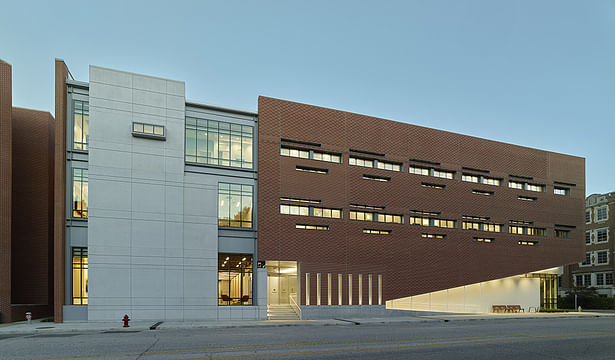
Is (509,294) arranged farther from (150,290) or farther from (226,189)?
(150,290)

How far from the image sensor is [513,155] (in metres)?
46.3

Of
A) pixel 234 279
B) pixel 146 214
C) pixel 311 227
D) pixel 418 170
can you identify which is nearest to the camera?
pixel 146 214

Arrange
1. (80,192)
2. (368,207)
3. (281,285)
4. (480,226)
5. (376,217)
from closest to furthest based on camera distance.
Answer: (80,192)
(368,207)
(376,217)
(281,285)
(480,226)

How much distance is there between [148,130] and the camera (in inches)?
1251

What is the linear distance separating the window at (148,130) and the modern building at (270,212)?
91 millimetres

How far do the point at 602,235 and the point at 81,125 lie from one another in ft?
233

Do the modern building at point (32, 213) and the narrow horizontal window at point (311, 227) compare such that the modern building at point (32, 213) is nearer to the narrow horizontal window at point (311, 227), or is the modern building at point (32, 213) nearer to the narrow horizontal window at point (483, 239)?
the narrow horizontal window at point (311, 227)

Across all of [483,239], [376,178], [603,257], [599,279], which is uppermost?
[376,178]

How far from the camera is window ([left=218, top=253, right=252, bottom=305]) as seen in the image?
32.8 m

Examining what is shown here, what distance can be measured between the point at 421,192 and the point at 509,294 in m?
14.3

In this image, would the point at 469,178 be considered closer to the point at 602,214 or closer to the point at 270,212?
the point at 270,212

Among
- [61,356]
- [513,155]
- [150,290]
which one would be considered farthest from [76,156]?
Result: [513,155]

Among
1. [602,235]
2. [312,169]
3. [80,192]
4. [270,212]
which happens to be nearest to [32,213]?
[80,192]

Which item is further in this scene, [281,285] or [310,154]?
[281,285]
